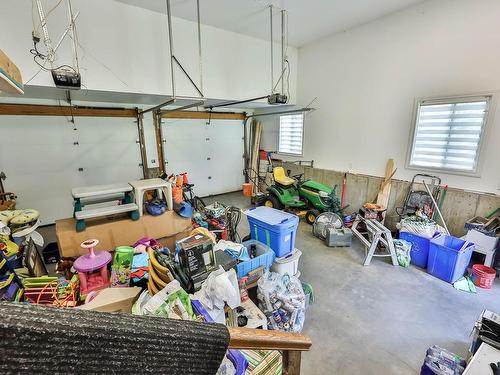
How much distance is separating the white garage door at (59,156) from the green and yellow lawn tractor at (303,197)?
3151 mm

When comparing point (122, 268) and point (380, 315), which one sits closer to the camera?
point (122, 268)

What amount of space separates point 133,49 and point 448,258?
200 inches

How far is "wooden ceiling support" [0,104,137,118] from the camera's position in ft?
13.1

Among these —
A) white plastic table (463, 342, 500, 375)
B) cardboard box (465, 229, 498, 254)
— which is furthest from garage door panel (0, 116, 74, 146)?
cardboard box (465, 229, 498, 254)

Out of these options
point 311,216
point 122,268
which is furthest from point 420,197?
point 122,268

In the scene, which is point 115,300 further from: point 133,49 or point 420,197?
point 420,197

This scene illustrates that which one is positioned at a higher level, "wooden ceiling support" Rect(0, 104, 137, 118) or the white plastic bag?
"wooden ceiling support" Rect(0, 104, 137, 118)

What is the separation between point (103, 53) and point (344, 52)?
4175mm

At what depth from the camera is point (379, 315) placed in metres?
2.37

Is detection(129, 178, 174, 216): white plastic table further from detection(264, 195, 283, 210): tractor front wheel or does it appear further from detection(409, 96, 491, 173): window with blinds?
detection(409, 96, 491, 173): window with blinds

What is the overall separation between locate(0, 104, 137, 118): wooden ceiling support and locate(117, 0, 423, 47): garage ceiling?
2.10 meters

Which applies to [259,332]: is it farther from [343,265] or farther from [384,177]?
[384,177]

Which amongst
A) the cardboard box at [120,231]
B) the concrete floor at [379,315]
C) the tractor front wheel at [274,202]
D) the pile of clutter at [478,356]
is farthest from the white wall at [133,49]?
the pile of clutter at [478,356]

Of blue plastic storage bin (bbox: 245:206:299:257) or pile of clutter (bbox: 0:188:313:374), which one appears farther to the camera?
blue plastic storage bin (bbox: 245:206:299:257)
